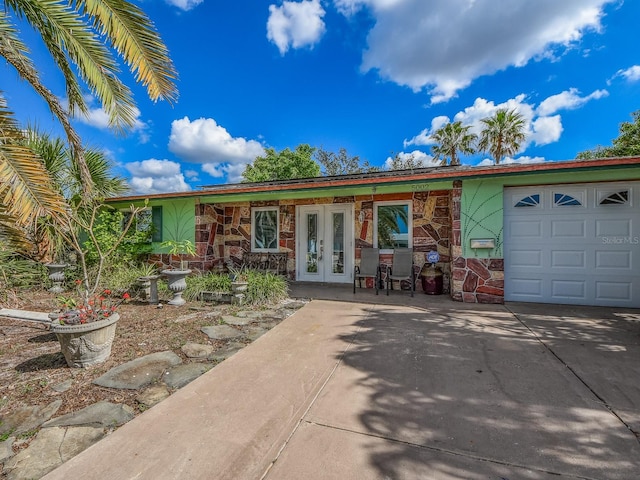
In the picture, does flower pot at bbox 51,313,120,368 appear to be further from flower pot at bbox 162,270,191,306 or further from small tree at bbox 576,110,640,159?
small tree at bbox 576,110,640,159

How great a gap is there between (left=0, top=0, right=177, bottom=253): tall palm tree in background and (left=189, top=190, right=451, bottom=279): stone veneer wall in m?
3.97

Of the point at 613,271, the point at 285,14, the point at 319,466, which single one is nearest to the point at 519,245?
the point at 613,271

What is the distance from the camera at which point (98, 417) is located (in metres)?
2.11

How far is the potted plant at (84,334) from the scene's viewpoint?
2.85 m

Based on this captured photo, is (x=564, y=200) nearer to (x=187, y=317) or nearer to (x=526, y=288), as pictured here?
(x=526, y=288)

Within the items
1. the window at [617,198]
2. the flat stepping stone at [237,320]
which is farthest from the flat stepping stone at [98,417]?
the window at [617,198]

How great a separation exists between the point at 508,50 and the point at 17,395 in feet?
36.0

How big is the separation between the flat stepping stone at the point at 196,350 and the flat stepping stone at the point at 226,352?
0.30 ft

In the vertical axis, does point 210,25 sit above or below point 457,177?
above

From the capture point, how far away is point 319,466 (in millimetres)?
1664

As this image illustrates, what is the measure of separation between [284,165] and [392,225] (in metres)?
15.4

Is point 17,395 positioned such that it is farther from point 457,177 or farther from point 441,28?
point 441,28

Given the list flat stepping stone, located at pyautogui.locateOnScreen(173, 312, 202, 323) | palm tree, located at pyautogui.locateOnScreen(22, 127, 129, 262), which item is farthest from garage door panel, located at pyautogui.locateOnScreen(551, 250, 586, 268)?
palm tree, located at pyautogui.locateOnScreen(22, 127, 129, 262)

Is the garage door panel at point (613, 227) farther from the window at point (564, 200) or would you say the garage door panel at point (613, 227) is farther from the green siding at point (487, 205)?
the green siding at point (487, 205)
